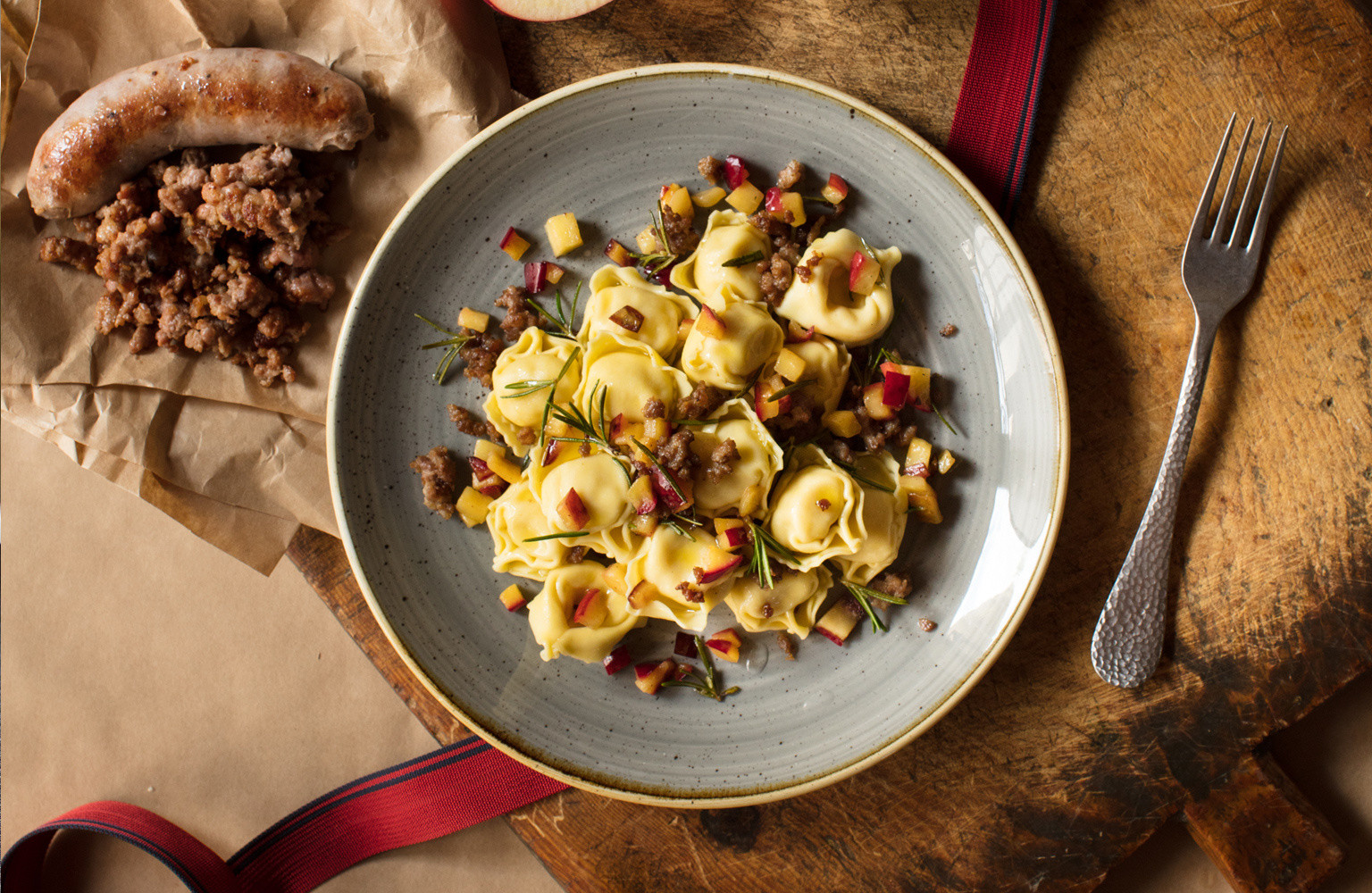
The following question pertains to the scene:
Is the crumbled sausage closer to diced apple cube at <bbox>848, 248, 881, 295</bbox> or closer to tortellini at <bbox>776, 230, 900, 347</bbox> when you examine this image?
tortellini at <bbox>776, 230, 900, 347</bbox>

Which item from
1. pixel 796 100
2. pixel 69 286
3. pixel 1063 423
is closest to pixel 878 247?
pixel 796 100

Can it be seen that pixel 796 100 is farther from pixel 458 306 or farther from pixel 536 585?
pixel 536 585

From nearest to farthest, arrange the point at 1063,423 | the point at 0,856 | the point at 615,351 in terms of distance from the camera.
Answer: the point at 1063,423 → the point at 615,351 → the point at 0,856

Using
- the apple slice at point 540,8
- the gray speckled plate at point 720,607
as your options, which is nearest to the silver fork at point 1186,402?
the gray speckled plate at point 720,607

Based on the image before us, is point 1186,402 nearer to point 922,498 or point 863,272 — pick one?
point 922,498

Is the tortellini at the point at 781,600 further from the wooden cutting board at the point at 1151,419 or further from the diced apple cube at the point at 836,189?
the diced apple cube at the point at 836,189
